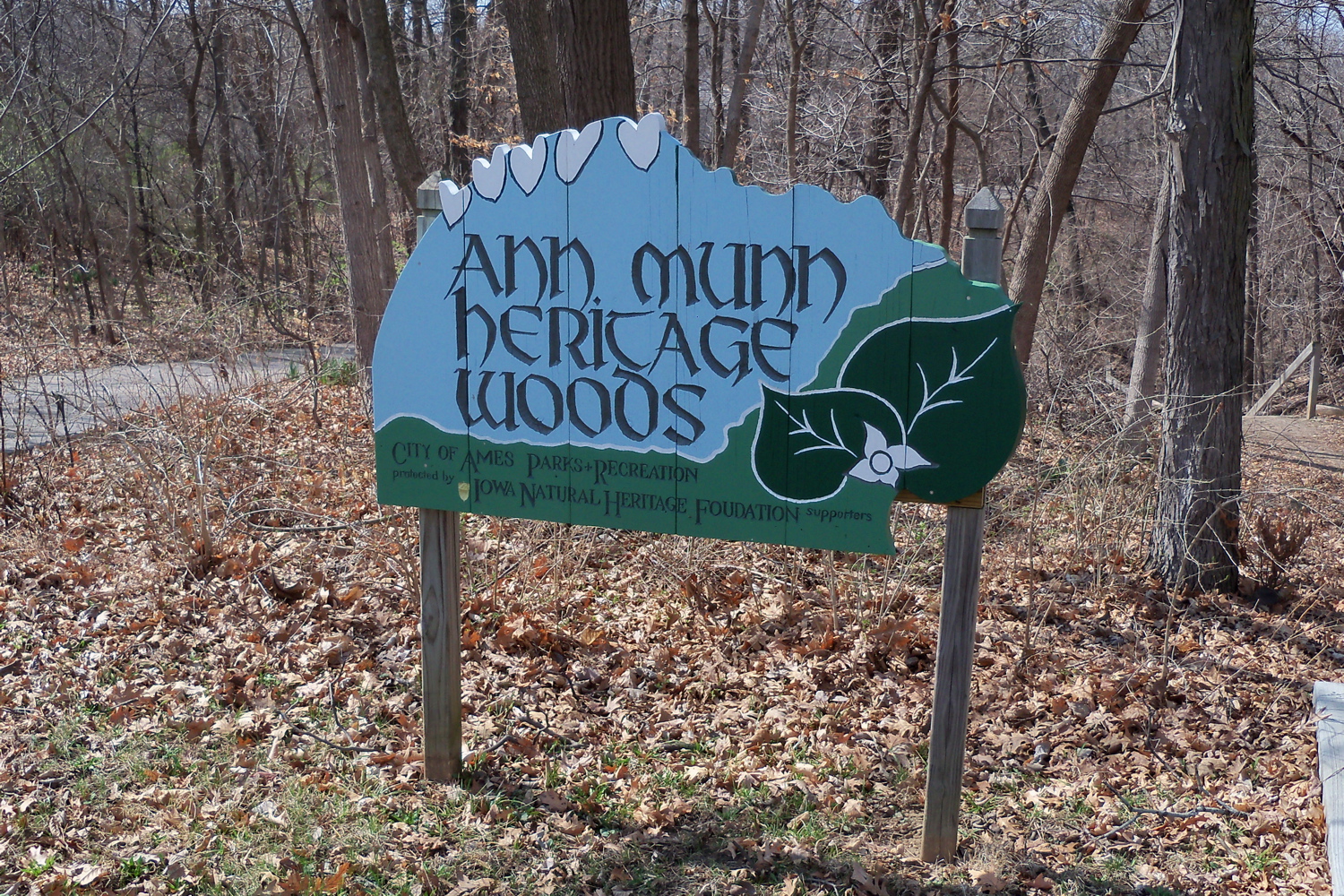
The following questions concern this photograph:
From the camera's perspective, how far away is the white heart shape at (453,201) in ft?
11.0

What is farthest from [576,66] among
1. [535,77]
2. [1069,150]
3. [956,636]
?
[1069,150]

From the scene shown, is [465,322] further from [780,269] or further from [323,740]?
[323,740]

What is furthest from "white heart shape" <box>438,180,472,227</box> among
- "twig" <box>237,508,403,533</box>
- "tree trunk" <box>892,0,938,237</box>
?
"tree trunk" <box>892,0,938,237</box>

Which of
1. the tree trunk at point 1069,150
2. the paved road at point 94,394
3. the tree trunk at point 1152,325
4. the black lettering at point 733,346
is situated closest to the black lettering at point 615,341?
the black lettering at point 733,346

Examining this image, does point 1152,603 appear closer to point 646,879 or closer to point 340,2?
point 646,879

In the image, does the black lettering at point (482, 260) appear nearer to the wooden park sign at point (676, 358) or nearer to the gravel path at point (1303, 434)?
the wooden park sign at point (676, 358)

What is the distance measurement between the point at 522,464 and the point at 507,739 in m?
A: 1.31

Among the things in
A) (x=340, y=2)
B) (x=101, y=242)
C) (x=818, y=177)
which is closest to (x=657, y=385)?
(x=340, y=2)

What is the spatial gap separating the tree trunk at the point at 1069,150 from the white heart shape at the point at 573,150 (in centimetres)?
545

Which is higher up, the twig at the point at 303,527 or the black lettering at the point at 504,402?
the black lettering at the point at 504,402

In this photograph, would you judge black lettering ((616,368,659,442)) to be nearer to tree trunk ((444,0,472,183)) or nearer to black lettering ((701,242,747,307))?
black lettering ((701,242,747,307))

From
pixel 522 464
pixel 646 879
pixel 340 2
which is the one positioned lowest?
pixel 646 879

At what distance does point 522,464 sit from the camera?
3387 millimetres

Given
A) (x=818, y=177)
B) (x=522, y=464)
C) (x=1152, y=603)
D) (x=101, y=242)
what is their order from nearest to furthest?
(x=522, y=464)
(x=1152, y=603)
(x=818, y=177)
(x=101, y=242)
